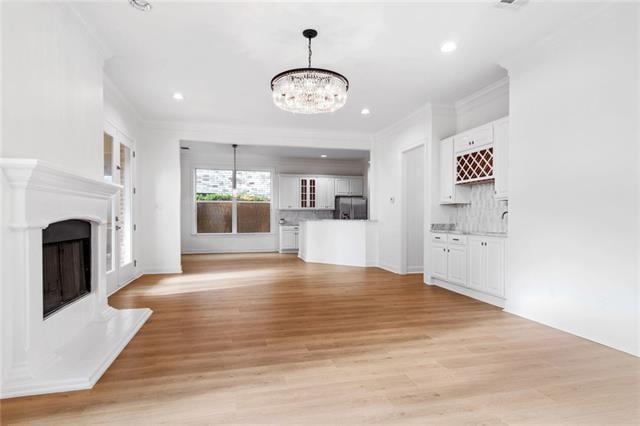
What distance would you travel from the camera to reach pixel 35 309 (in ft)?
7.13

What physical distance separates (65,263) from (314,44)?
2.98 metres

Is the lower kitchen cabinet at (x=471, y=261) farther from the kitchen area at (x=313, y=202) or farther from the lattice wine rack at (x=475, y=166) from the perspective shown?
the kitchen area at (x=313, y=202)

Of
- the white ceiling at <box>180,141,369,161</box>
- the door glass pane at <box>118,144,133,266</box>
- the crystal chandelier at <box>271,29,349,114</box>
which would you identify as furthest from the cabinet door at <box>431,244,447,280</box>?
the door glass pane at <box>118,144,133,266</box>

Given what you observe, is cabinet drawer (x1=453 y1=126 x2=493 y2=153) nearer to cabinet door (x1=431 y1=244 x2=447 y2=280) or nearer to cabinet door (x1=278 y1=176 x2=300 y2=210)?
cabinet door (x1=431 y1=244 x2=447 y2=280)

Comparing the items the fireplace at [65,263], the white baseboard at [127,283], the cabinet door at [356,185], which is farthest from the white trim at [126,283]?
the cabinet door at [356,185]

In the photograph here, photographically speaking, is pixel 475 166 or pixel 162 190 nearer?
pixel 475 166

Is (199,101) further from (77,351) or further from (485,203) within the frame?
(485,203)

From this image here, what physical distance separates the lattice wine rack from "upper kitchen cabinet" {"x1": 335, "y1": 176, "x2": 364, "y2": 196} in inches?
223

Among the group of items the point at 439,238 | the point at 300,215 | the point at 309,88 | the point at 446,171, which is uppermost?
the point at 309,88

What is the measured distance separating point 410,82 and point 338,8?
6.34 feet

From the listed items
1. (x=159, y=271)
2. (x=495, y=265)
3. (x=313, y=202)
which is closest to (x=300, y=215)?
(x=313, y=202)

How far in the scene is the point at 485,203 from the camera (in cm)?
482

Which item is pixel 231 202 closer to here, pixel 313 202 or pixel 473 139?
pixel 313 202

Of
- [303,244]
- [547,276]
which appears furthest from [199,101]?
[547,276]
